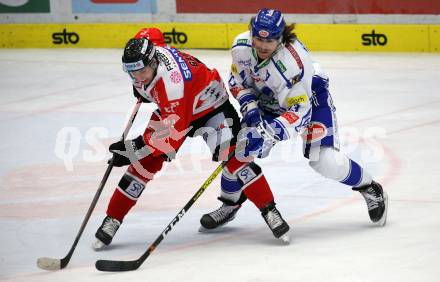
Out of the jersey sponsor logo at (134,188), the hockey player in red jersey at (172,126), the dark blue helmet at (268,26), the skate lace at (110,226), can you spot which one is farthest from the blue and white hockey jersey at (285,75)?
the skate lace at (110,226)

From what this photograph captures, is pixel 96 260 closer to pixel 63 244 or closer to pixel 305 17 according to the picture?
pixel 63 244

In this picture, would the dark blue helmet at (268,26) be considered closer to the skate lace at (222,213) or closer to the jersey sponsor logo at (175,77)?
the jersey sponsor logo at (175,77)

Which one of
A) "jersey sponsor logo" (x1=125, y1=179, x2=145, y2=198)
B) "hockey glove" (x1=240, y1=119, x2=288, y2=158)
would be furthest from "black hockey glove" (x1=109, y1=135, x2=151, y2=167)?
"hockey glove" (x1=240, y1=119, x2=288, y2=158)

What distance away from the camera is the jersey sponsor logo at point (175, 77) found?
5094 mm

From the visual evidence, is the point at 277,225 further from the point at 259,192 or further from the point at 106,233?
the point at 106,233

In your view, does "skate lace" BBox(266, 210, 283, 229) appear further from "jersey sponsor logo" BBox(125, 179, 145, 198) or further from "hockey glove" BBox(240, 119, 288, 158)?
"jersey sponsor logo" BBox(125, 179, 145, 198)

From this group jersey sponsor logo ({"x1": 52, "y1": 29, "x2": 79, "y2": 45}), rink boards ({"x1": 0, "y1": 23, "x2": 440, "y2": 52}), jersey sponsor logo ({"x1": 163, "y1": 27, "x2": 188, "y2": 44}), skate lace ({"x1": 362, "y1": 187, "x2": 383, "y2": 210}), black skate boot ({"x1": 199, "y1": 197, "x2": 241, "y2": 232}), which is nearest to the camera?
skate lace ({"x1": 362, "y1": 187, "x2": 383, "y2": 210})

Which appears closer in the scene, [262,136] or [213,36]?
[262,136]

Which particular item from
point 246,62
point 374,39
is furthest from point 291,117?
point 374,39

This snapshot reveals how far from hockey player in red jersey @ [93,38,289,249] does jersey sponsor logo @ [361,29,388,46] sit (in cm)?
518

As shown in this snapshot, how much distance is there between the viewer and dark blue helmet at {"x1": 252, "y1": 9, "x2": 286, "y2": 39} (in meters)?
5.08

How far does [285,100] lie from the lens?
5.22 m

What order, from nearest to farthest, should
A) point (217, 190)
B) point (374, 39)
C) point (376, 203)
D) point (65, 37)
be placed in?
point (376, 203) → point (217, 190) → point (374, 39) → point (65, 37)

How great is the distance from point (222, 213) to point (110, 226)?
669mm
